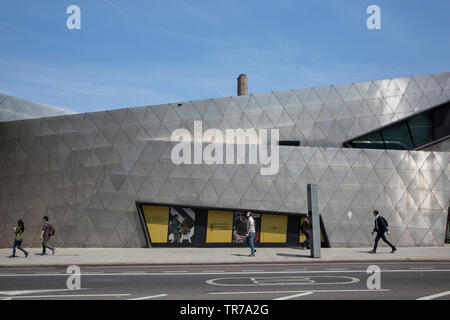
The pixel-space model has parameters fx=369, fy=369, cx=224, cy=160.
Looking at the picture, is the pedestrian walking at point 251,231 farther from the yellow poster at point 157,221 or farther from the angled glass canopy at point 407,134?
the angled glass canopy at point 407,134

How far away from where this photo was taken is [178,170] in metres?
21.3

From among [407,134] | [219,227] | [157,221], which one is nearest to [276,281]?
[219,227]

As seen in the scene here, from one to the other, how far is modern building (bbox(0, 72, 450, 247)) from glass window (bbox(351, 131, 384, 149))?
64 mm

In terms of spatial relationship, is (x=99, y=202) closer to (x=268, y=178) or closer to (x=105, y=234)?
(x=105, y=234)

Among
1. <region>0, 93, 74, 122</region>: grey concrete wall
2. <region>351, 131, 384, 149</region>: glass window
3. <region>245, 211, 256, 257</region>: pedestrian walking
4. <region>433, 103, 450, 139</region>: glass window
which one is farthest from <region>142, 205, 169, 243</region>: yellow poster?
<region>433, 103, 450, 139</region>: glass window

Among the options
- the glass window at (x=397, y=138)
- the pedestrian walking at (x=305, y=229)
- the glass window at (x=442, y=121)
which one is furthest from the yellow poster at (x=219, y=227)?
the glass window at (x=442, y=121)

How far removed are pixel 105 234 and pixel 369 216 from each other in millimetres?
14795

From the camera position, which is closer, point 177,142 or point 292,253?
point 292,253

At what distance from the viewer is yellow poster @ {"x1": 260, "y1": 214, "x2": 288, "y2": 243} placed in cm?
2027

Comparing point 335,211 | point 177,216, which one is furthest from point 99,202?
point 335,211

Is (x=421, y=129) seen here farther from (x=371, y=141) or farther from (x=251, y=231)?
(x=251, y=231)

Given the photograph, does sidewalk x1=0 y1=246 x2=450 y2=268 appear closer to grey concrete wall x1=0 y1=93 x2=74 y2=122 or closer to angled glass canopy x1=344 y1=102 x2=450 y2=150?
angled glass canopy x1=344 y1=102 x2=450 y2=150

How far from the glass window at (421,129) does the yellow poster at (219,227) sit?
41.2 feet

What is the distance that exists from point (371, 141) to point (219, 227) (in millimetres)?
10957
